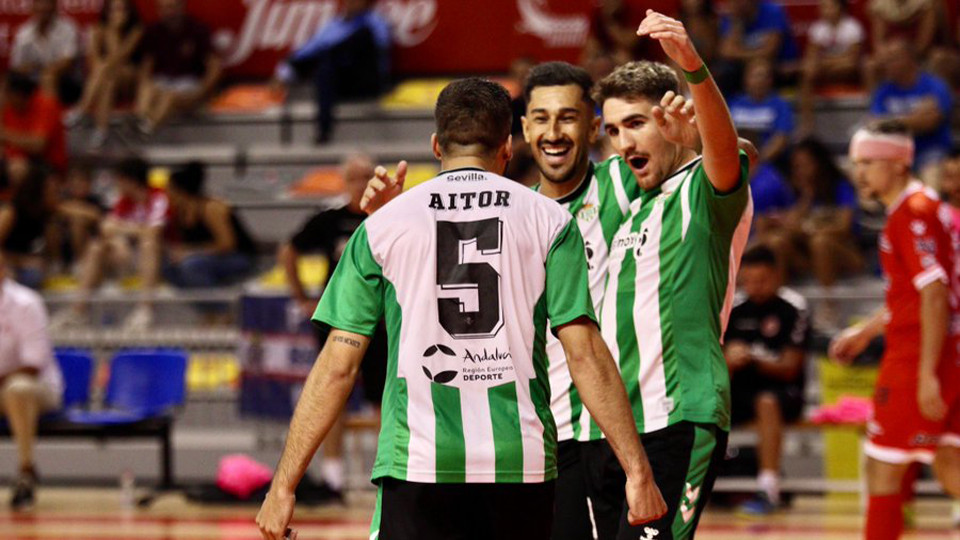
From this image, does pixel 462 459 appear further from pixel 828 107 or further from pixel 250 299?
pixel 828 107

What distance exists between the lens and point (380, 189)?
4.99 m

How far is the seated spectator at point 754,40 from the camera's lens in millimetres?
15328

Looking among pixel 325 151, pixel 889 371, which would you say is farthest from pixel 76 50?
pixel 889 371

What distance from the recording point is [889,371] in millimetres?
7680

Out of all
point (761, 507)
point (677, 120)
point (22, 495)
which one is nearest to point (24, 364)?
point (22, 495)

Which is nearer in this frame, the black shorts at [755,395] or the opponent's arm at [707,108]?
the opponent's arm at [707,108]

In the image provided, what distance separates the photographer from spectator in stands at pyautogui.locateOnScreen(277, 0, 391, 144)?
17.1 meters

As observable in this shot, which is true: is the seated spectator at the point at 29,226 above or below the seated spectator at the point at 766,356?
above

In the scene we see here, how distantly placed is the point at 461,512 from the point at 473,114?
119 cm

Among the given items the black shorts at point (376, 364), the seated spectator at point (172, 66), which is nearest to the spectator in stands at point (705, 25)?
the seated spectator at point (172, 66)

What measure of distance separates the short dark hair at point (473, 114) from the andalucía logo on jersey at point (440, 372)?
24.9 inches

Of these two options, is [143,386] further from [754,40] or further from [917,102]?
[917,102]

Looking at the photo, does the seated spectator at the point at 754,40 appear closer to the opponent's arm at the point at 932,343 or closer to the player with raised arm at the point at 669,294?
the opponent's arm at the point at 932,343

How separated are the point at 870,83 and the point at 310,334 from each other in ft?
22.6
